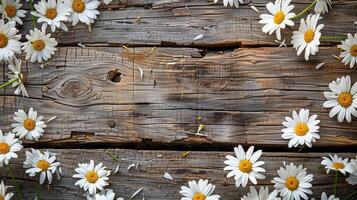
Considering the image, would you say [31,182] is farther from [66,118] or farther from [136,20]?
[136,20]

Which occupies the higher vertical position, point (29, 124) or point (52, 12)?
point (52, 12)

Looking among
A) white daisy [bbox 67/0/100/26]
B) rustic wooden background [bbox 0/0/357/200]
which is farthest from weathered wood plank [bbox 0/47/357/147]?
white daisy [bbox 67/0/100/26]

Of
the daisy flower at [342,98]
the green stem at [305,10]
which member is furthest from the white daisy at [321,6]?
the daisy flower at [342,98]

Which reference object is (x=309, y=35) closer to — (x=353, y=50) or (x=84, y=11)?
(x=353, y=50)

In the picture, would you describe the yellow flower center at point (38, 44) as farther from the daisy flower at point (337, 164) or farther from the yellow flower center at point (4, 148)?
the daisy flower at point (337, 164)

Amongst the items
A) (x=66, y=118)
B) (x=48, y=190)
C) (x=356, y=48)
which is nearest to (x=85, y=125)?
(x=66, y=118)

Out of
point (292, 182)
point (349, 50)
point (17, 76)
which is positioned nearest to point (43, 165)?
point (17, 76)

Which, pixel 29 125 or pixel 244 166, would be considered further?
pixel 29 125
